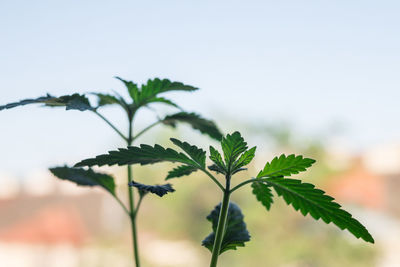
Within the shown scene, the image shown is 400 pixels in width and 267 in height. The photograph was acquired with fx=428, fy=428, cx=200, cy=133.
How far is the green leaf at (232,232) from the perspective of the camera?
373 mm

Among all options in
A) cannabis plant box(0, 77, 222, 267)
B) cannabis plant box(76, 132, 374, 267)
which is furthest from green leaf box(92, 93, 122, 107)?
cannabis plant box(76, 132, 374, 267)

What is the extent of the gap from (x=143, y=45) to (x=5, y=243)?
1511cm

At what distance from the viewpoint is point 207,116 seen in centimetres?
51

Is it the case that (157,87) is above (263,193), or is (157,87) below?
above

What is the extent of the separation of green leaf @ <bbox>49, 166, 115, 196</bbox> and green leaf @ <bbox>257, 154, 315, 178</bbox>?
0.70 feet

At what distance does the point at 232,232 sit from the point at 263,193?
2.0 inches

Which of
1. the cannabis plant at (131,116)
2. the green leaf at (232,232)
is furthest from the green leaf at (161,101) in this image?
the green leaf at (232,232)

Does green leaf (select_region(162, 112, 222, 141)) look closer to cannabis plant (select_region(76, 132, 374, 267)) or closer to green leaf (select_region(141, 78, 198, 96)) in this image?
green leaf (select_region(141, 78, 198, 96))

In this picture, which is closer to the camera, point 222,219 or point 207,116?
point 222,219

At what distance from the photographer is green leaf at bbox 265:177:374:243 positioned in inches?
10.9

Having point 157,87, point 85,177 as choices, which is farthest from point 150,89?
point 85,177

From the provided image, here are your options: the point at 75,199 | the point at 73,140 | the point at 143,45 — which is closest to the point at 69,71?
the point at 143,45

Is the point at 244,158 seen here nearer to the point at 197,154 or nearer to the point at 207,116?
the point at 197,154

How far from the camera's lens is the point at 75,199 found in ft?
35.2
